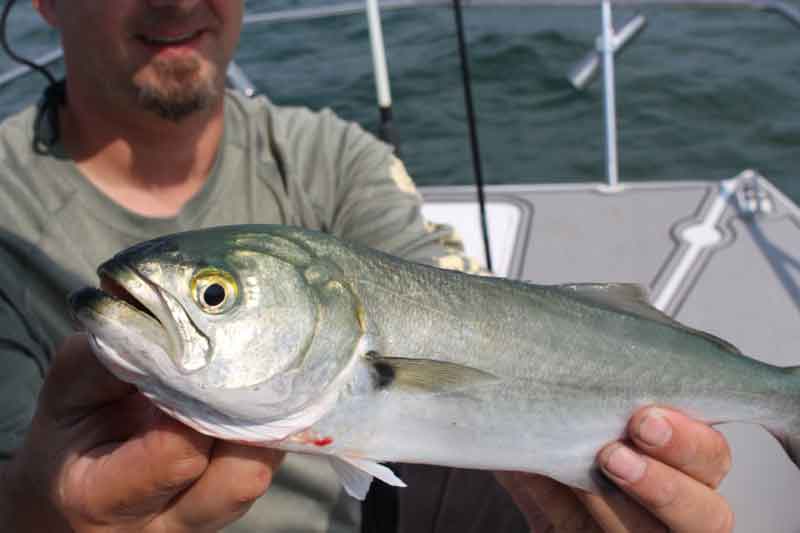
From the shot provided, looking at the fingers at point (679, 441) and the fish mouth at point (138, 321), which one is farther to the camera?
the fingers at point (679, 441)

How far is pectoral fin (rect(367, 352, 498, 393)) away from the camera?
66.2 inches

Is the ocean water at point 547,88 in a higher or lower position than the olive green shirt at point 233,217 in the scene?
lower

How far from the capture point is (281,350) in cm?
161

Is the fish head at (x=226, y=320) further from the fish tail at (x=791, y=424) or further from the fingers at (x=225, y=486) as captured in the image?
the fish tail at (x=791, y=424)

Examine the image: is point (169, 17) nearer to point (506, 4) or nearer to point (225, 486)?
point (225, 486)

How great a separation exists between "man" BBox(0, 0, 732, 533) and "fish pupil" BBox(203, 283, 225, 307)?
256 millimetres

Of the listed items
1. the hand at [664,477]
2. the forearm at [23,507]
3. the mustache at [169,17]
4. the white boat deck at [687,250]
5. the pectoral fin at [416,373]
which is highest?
the mustache at [169,17]

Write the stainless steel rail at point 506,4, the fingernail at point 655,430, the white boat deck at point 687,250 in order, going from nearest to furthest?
the fingernail at point 655,430 < the white boat deck at point 687,250 < the stainless steel rail at point 506,4

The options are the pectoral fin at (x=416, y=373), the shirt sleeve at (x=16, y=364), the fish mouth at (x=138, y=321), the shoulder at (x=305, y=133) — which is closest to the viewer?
the fish mouth at (x=138, y=321)

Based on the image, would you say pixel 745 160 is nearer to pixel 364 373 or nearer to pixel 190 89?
pixel 190 89

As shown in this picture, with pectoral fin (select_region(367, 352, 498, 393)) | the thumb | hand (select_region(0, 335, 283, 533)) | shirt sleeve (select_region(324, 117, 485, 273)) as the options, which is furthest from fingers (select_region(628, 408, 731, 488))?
the thumb

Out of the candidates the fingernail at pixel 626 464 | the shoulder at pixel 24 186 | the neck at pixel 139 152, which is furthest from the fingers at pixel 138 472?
the neck at pixel 139 152

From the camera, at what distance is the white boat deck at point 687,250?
3354mm

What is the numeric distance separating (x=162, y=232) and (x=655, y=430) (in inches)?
65.6
